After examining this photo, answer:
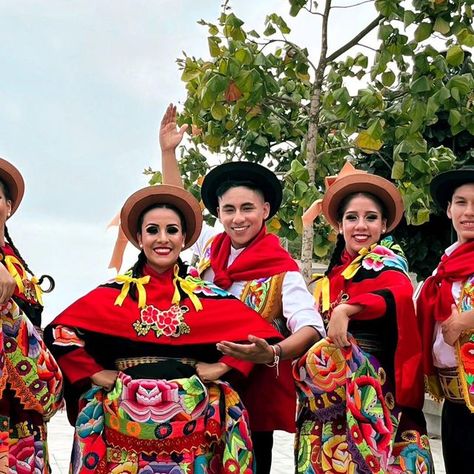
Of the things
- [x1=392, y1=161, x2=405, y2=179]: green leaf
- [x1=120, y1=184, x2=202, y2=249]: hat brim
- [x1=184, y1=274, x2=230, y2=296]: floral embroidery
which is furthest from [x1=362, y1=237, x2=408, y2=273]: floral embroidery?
[x1=392, y1=161, x2=405, y2=179]: green leaf

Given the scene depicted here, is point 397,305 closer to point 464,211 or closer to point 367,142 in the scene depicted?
point 464,211

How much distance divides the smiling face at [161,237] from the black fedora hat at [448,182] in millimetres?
1321

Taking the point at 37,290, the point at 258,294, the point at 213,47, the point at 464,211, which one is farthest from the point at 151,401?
the point at 213,47

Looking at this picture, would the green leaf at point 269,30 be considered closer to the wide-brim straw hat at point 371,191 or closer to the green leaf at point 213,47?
the green leaf at point 213,47

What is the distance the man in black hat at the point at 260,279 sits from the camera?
355 centimetres

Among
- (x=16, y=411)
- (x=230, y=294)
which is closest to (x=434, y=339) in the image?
(x=230, y=294)

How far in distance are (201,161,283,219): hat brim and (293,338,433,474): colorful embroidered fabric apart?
86 centimetres

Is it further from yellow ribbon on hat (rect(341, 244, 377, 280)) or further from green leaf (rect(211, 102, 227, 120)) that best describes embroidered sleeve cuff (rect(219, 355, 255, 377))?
green leaf (rect(211, 102, 227, 120))

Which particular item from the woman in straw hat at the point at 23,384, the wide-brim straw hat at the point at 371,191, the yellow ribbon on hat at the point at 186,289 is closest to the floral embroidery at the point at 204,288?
the yellow ribbon on hat at the point at 186,289

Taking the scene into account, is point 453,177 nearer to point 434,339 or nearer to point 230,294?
point 434,339

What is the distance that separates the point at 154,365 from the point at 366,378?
3.06 feet

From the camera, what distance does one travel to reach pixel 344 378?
3459 mm

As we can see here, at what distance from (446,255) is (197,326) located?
1.30m

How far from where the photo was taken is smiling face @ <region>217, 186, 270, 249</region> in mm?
3828
